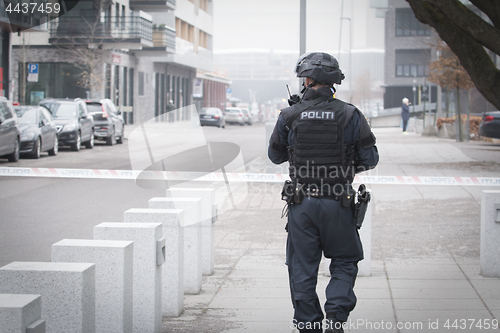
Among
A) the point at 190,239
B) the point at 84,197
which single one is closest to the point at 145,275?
the point at 190,239

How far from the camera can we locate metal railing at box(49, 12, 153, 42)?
38.0 meters

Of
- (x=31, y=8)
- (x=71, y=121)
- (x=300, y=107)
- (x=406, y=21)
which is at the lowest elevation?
(x=71, y=121)

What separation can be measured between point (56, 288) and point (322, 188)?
68.1 inches

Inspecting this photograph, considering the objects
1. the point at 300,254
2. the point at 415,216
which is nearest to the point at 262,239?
the point at 415,216

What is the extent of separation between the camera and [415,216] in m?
9.53

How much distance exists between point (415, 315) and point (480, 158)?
14.3m

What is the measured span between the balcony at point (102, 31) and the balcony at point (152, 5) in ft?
8.82

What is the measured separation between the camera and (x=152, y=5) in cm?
4416

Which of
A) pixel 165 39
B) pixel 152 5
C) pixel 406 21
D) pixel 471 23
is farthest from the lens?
pixel 406 21

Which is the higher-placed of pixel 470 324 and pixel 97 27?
pixel 97 27

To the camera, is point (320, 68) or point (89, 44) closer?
point (320, 68)

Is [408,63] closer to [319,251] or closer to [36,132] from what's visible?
[36,132]

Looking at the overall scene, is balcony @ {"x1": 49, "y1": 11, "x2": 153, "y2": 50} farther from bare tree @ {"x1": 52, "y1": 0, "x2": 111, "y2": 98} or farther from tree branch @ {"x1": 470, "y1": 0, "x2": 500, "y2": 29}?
tree branch @ {"x1": 470, "y1": 0, "x2": 500, "y2": 29}

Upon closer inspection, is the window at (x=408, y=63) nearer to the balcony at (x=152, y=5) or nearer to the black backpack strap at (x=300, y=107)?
the balcony at (x=152, y=5)
